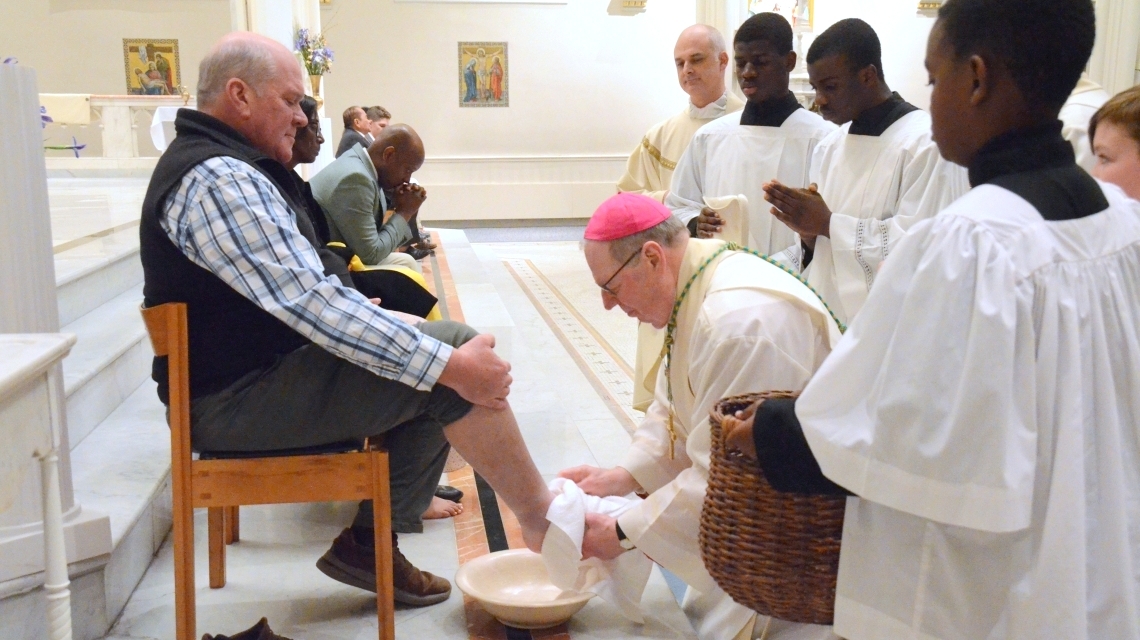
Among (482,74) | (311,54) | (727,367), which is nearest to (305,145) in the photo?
(727,367)

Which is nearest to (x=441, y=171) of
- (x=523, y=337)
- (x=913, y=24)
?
(x=913, y=24)

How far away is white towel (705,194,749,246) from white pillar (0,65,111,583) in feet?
7.54

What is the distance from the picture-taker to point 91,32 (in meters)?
13.9

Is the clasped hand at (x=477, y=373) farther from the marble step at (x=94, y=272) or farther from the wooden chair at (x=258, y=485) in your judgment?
the marble step at (x=94, y=272)

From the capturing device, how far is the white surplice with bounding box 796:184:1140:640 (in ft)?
4.68

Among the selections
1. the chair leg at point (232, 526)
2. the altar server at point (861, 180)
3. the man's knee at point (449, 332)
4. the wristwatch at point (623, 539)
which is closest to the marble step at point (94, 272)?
the chair leg at point (232, 526)

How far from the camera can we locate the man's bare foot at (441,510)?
3.65 m

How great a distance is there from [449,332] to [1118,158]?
1.81 meters

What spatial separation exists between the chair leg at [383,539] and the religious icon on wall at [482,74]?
508 inches

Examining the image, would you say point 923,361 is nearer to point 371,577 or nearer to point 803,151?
point 371,577

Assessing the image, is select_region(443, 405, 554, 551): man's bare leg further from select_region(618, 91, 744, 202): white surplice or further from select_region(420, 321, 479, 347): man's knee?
select_region(618, 91, 744, 202): white surplice

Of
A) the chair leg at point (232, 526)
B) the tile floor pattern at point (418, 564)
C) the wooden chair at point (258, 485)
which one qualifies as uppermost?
the wooden chair at point (258, 485)

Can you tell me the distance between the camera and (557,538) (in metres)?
2.62

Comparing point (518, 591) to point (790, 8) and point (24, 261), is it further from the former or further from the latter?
point (790, 8)
